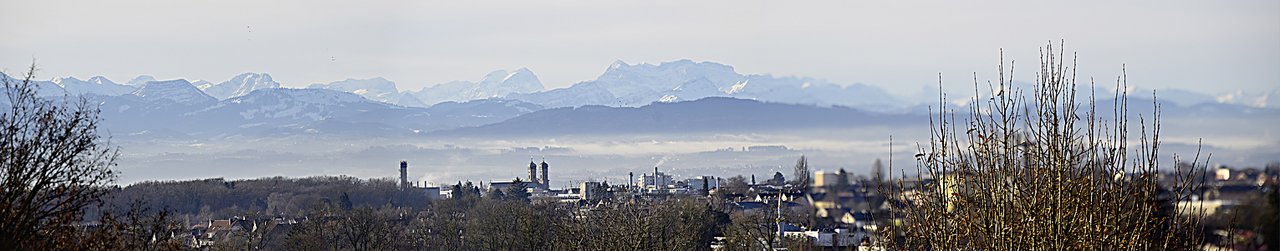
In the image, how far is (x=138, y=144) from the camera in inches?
3022

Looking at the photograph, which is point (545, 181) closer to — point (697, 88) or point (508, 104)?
point (508, 104)

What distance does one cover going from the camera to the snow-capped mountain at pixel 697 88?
322 inches

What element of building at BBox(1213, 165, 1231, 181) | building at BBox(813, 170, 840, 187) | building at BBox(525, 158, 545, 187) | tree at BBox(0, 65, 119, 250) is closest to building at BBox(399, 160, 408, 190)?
building at BBox(525, 158, 545, 187)

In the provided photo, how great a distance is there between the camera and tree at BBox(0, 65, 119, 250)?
8.76m

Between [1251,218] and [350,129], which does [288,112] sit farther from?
[1251,218]

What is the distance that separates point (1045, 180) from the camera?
19.2 ft

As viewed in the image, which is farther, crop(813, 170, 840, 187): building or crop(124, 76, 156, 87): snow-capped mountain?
crop(124, 76, 156, 87): snow-capped mountain

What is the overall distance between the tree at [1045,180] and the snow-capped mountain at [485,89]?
341ft

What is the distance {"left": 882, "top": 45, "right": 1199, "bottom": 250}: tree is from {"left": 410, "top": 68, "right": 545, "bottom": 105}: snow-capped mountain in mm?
104009

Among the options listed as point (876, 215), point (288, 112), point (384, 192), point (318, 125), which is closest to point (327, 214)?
point (876, 215)

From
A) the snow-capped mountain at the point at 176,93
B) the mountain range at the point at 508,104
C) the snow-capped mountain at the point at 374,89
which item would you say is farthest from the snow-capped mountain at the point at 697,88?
the snow-capped mountain at the point at 176,93

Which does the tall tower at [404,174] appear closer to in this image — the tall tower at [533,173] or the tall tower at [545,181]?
the tall tower at [533,173]

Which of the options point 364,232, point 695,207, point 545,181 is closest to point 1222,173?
point 695,207

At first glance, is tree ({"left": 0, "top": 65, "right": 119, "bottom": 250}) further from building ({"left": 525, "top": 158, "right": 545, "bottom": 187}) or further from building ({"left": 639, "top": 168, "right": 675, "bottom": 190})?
building ({"left": 525, "top": 158, "right": 545, "bottom": 187})
